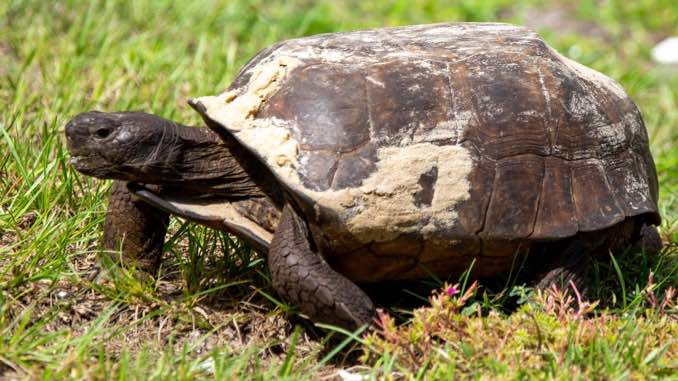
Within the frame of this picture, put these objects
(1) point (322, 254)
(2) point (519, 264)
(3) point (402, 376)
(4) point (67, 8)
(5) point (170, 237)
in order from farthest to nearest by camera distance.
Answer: (4) point (67, 8), (5) point (170, 237), (2) point (519, 264), (1) point (322, 254), (3) point (402, 376)

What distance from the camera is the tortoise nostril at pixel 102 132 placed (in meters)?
3.99

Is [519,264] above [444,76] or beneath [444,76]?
beneath

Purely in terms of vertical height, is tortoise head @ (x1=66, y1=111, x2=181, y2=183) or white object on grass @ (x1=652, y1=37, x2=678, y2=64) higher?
tortoise head @ (x1=66, y1=111, x2=181, y2=183)

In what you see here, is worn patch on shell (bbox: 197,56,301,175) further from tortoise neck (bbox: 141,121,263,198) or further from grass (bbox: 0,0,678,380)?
grass (bbox: 0,0,678,380)

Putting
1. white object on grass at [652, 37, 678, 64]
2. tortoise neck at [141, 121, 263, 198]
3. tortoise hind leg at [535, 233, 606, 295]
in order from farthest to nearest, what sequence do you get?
white object on grass at [652, 37, 678, 64] < tortoise hind leg at [535, 233, 606, 295] < tortoise neck at [141, 121, 263, 198]

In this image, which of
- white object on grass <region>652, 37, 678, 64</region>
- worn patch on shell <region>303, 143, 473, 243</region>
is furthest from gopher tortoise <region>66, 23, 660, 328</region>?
white object on grass <region>652, 37, 678, 64</region>

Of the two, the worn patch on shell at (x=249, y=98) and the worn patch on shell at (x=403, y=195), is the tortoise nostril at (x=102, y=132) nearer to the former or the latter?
the worn patch on shell at (x=249, y=98)

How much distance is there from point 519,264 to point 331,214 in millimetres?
1056

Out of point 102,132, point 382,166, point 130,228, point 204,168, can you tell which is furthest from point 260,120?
point 130,228

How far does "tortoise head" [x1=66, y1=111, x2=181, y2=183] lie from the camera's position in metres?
4.00

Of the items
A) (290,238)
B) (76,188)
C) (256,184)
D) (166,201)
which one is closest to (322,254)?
(290,238)

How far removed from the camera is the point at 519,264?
168 inches

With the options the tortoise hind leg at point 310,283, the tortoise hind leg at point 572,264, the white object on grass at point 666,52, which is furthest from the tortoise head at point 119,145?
the white object on grass at point 666,52

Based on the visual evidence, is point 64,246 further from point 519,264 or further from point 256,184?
point 519,264
